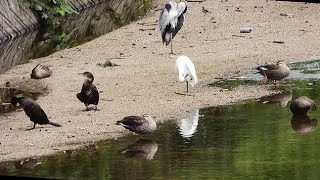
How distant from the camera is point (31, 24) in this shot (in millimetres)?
21656

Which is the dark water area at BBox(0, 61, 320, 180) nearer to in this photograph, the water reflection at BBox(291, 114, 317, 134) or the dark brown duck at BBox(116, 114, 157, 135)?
the water reflection at BBox(291, 114, 317, 134)

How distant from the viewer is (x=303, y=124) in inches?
479

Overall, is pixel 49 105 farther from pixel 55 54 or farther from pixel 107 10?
pixel 107 10

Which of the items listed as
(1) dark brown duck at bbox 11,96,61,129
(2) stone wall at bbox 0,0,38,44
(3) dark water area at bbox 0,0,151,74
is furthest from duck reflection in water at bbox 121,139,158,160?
(2) stone wall at bbox 0,0,38,44

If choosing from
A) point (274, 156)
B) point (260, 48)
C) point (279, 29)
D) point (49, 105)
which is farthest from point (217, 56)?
point (274, 156)

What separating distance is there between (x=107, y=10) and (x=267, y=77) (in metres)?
10.1

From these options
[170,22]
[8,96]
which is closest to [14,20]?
[170,22]

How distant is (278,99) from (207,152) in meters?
3.04

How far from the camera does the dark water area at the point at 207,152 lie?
33.2 ft

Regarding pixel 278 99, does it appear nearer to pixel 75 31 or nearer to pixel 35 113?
pixel 35 113

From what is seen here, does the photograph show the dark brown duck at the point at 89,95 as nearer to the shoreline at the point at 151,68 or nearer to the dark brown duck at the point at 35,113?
the shoreline at the point at 151,68

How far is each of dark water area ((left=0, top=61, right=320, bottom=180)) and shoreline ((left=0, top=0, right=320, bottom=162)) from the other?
15.5 inches

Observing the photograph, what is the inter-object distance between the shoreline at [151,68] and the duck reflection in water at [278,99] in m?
0.20

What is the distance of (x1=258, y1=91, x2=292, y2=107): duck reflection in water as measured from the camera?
44.3ft
